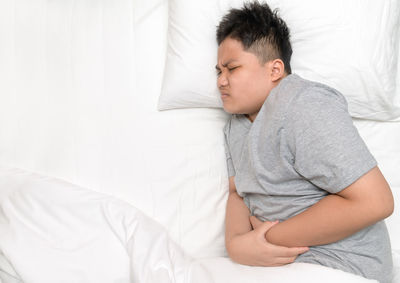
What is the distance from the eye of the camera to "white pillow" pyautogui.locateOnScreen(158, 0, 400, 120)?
107cm

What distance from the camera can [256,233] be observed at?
0.95 metres

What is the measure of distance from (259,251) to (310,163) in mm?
242

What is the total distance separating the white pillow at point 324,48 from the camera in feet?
3.52

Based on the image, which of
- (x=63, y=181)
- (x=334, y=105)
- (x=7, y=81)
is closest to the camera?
(x=334, y=105)

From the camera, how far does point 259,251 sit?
92cm

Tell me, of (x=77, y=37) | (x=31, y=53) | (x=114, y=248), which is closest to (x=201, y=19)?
(x=77, y=37)

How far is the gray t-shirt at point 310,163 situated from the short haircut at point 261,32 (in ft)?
0.40

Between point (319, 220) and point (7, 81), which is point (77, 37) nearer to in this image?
point (7, 81)

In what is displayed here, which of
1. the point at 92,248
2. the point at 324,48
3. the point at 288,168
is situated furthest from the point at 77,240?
the point at 324,48

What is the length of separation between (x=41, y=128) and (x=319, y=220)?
0.81 m

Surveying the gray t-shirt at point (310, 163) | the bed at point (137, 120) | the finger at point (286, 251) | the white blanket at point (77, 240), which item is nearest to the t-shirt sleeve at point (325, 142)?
the gray t-shirt at point (310, 163)

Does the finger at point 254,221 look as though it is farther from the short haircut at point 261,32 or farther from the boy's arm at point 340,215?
the short haircut at point 261,32

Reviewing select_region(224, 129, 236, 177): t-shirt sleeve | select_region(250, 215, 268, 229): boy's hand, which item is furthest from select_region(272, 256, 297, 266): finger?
select_region(224, 129, 236, 177): t-shirt sleeve

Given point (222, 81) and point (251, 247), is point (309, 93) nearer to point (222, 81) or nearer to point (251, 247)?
point (222, 81)
